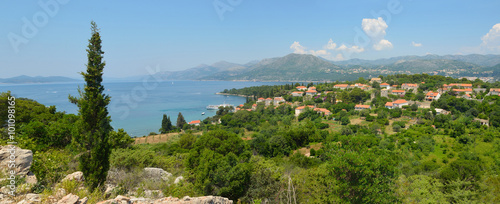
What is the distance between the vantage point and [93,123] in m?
5.41

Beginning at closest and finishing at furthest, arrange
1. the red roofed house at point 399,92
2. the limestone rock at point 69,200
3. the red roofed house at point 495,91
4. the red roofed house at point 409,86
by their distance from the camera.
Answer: the limestone rock at point 69,200 → the red roofed house at point 495,91 → the red roofed house at point 399,92 → the red roofed house at point 409,86

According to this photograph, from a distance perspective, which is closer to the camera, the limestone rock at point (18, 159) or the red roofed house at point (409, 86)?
the limestone rock at point (18, 159)

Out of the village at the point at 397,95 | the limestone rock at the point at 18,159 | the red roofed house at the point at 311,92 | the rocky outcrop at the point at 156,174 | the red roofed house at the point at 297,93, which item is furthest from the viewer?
the red roofed house at the point at 297,93

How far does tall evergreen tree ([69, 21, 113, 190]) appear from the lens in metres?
5.26

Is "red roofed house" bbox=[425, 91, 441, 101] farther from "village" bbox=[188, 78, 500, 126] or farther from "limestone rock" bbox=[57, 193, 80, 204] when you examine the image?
"limestone rock" bbox=[57, 193, 80, 204]

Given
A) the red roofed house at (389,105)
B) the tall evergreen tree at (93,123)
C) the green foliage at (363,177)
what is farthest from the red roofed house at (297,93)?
the tall evergreen tree at (93,123)

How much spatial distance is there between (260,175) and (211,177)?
1854mm

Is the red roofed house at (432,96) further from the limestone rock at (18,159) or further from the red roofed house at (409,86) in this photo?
the limestone rock at (18,159)

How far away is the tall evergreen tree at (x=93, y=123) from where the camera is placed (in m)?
5.26

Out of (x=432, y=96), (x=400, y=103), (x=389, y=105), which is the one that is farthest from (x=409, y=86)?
(x=389, y=105)

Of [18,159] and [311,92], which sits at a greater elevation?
[18,159]

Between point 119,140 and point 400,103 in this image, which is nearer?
point 119,140

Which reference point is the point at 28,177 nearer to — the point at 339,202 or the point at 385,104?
the point at 339,202

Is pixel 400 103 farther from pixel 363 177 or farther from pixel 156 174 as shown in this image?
pixel 156 174
